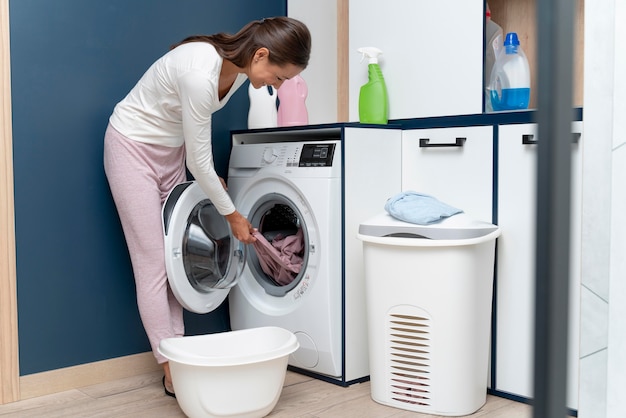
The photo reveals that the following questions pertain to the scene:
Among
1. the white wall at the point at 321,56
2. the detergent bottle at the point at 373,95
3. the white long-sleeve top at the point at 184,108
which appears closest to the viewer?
the white long-sleeve top at the point at 184,108

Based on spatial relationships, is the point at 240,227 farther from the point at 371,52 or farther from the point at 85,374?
the point at 371,52

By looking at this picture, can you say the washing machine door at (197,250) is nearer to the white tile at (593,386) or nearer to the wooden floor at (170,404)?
the wooden floor at (170,404)

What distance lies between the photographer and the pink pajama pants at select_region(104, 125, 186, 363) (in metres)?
2.26

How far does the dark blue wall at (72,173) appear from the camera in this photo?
2.25 m

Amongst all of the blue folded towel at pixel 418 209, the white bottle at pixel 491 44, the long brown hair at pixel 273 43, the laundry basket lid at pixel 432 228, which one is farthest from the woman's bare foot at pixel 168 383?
the white bottle at pixel 491 44

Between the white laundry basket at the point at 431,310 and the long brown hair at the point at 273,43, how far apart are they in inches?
23.6

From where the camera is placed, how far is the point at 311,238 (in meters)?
2.41

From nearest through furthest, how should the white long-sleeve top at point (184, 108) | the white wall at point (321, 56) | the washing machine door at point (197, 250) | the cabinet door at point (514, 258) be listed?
the white long-sleeve top at point (184, 108) → the cabinet door at point (514, 258) → the washing machine door at point (197, 250) → the white wall at point (321, 56)

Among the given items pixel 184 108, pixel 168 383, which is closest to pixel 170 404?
pixel 168 383

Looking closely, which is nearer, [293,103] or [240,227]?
[240,227]

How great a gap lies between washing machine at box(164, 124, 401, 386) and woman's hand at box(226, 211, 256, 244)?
0.13m

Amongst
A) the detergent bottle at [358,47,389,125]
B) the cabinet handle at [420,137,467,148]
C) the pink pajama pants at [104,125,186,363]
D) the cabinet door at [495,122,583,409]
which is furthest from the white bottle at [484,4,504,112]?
the pink pajama pants at [104,125,186,363]

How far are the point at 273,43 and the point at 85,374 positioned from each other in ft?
4.43

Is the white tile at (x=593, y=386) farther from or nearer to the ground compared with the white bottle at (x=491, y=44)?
nearer to the ground
